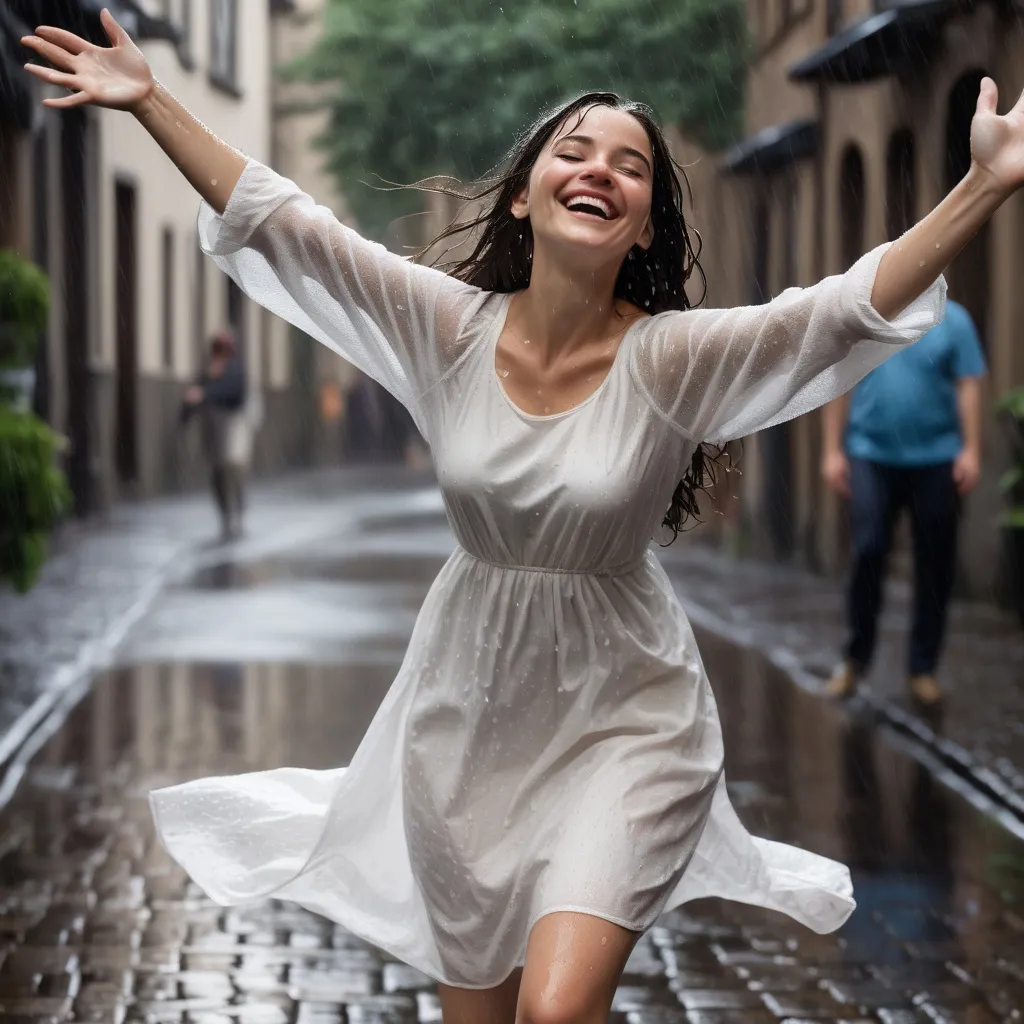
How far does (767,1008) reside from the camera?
5070 mm

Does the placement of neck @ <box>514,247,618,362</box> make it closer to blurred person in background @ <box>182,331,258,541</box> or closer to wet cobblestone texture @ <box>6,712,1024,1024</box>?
wet cobblestone texture @ <box>6,712,1024,1024</box>

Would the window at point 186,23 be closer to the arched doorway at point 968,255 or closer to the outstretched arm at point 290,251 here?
the arched doorway at point 968,255

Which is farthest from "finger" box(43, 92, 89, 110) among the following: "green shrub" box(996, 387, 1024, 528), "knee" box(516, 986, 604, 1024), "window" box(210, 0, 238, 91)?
"window" box(210, 0, 238, 91)

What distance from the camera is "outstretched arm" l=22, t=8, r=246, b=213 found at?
11.4 feet

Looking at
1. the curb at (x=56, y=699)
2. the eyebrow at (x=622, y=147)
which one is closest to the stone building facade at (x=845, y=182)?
the curb at (x=56, y=699)

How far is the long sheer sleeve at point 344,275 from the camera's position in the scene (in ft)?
12.0

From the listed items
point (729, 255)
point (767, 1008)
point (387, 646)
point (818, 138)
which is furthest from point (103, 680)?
point (729, 255)

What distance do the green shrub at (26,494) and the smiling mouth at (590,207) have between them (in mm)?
6455

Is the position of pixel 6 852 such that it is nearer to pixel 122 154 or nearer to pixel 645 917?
pixel 645 917

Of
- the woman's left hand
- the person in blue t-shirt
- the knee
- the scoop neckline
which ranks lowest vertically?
the person in blue t-shirt

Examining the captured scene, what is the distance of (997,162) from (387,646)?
885cm

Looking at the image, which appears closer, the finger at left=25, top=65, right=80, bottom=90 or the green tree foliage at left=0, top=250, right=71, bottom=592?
the finger at left=25, top=65, right=80, bottom=90

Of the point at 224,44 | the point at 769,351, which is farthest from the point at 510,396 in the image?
the point at 224,44

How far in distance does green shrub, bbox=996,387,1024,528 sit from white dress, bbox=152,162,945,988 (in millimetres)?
8489
